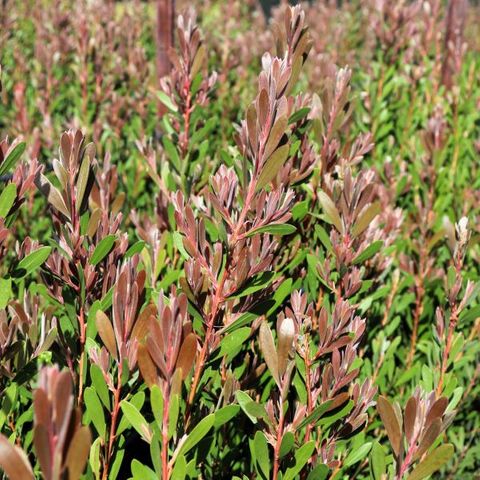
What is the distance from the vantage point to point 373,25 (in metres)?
3.51

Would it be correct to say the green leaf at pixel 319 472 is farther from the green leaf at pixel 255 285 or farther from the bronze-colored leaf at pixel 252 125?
the bronze-colored leaf at pixel 252 125

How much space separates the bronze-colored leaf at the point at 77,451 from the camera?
72 centimetres

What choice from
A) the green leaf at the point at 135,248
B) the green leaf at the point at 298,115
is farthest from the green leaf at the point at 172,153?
the green leaf at the point at 135,248

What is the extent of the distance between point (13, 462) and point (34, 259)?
67 centimetres

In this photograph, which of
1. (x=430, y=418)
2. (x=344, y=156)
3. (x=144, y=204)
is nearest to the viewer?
(x=430, y=418)

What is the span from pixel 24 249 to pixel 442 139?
6.09ft

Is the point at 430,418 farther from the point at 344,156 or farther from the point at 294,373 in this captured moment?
the point at 344,156

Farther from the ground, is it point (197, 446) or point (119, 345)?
point (119, 345)

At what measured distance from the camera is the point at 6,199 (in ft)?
4.36

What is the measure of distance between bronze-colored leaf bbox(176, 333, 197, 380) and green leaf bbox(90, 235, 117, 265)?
1.30 feet

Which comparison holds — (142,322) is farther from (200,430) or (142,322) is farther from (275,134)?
(275,134)

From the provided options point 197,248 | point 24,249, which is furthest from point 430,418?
point 24,249

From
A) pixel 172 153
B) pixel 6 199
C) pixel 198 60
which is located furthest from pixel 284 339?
pixel 198 60

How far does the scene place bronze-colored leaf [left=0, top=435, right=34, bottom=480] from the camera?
0.74 m
